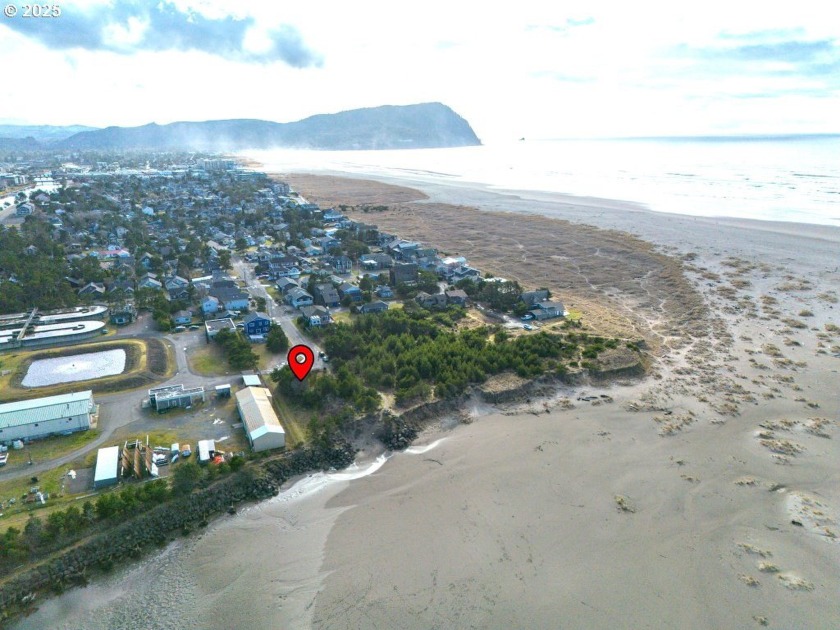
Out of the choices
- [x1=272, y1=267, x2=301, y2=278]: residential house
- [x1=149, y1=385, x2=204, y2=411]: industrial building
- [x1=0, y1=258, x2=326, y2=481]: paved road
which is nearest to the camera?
[x1=0, y1=258, x2=326, y2=481]: paved road

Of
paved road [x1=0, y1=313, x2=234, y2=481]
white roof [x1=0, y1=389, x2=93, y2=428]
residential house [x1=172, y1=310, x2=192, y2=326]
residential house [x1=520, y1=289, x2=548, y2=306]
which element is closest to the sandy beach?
paved road [x1=0, y1=313, x2=234, y2=481]

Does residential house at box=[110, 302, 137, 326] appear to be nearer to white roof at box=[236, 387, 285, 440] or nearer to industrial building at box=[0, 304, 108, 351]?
industrial building at box=[0, 304, 108, 351]

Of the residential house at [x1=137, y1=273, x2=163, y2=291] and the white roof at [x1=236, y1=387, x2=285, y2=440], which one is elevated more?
the white roof at [x1=236, y1=387, x2=285, y2=440]

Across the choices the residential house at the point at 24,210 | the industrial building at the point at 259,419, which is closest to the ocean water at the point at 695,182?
the industrial building at the point at 259,419

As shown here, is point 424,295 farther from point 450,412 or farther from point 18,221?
point 18,221

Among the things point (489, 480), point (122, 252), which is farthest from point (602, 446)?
point (122, 252)
